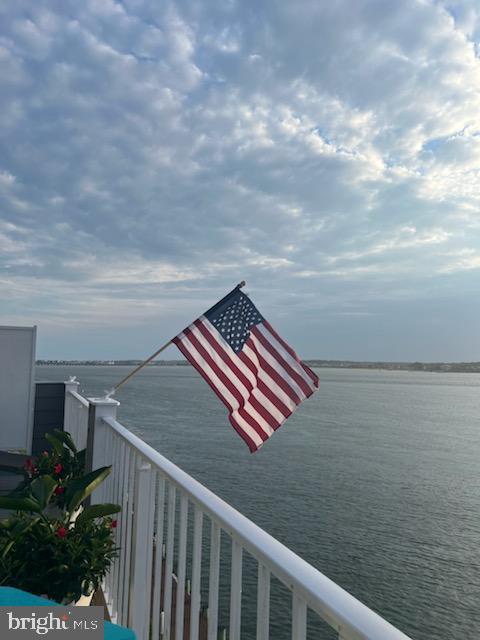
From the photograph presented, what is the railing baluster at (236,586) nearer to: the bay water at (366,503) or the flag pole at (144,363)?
the flag pole at (144,363)

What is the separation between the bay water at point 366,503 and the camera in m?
17.7

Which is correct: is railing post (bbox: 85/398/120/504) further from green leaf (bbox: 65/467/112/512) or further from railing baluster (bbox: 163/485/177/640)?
railing baluster (bbox: 163/485/177/640)

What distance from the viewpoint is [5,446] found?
249 inches

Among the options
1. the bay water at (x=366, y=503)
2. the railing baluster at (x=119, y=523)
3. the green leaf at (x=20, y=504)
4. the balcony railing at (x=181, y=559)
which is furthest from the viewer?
the bay water at (x=366, y=503)

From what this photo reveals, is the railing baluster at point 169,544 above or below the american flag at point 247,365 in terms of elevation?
below

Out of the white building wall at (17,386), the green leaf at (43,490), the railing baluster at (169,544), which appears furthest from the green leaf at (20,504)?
the white building wall at (17,386)

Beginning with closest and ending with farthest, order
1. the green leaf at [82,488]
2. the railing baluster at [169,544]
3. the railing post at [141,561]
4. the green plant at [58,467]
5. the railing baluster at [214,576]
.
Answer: the railing baluster at [214,576] < the railing baluster at [169,544] < the railing post at [141,561] < the green leaf at [82,488] < the green plant at [58,467]

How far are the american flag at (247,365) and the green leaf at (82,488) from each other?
97cm

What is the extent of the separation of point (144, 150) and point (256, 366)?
14480 millimetres

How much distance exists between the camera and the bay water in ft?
58.2

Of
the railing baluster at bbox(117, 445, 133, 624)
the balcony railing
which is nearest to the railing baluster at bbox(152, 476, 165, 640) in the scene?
the balcony railing

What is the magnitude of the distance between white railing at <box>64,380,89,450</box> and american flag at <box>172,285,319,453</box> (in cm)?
131

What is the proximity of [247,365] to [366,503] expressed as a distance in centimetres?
2511

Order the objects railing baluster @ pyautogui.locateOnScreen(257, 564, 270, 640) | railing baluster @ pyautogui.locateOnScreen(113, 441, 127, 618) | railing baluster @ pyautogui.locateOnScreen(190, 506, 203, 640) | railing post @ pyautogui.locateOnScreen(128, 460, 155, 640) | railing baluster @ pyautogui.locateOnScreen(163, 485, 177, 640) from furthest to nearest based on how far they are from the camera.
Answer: railing baluster @ pyautogui.locateOnScreen(113, 441, 127, 618) < railing post @ pyautogui.locateOnScreen(128, 460, 155, 640) < railing baluster @ pyautogui.locateOnScreen(163, 485, 177, 640) < railing baluster @ pyautogui.locateOnScreen(190, 506, 203, 640) < railing baluster @ pyautogui.locateOnScreen(257, 564, 270, 640)
